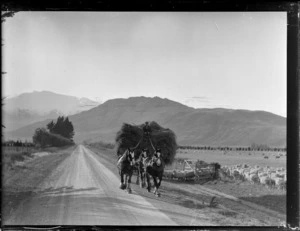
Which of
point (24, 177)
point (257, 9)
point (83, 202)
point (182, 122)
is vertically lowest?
point (83, 202)

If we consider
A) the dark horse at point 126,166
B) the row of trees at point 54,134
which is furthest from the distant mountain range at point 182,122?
the dark horse at point 126,166

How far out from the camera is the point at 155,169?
256 cm

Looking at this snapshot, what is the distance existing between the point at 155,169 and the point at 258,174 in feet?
2.25

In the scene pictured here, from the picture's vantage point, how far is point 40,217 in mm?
2500

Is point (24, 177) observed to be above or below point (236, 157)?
below

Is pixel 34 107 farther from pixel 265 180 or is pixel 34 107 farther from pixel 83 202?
pixel 265 180

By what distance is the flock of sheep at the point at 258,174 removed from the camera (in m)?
2.54

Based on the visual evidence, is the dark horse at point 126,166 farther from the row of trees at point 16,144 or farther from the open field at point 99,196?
the row of trees at point 16,144

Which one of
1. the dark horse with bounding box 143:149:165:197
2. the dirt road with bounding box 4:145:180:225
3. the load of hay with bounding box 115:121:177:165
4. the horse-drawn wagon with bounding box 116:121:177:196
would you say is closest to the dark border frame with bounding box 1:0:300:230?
the dirt road with bounding box 4:145:180:225

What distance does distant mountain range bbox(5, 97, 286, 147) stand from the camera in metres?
2.51

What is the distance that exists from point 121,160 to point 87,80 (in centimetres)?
57

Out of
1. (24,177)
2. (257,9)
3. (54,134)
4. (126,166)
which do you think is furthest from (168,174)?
(257,9)

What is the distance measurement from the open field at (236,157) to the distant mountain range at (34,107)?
2.40ft

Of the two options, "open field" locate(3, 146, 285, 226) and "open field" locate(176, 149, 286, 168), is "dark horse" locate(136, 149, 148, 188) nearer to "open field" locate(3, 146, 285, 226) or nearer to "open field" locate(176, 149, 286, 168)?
"open field" locate(3, 146, 285, 226)
